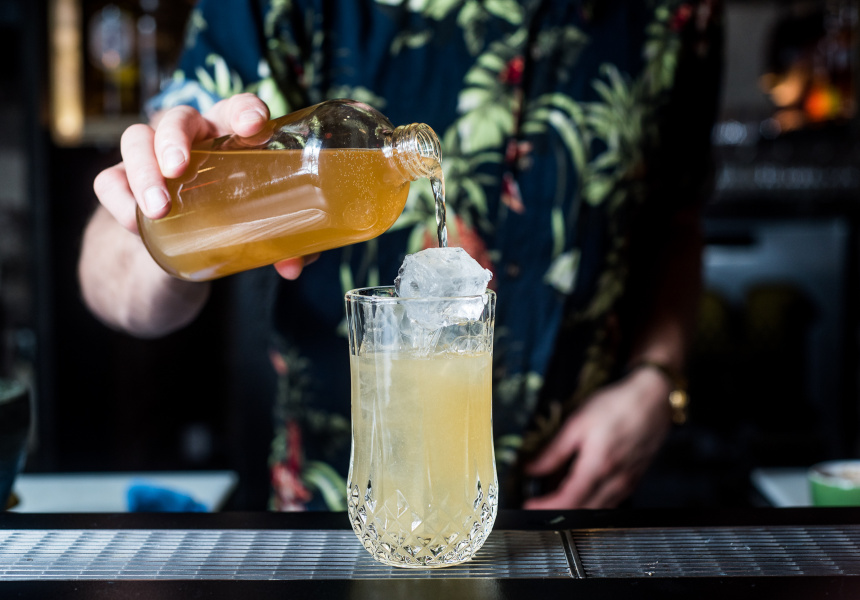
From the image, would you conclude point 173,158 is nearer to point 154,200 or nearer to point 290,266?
point 154,200

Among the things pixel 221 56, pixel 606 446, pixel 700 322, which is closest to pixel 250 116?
pixel 221 56

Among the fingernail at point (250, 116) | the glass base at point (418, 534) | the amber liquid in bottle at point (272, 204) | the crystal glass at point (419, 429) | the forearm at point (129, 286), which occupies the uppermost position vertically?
the fingernail at point (250, 116)

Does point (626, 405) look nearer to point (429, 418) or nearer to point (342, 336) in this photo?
point (342, 336)

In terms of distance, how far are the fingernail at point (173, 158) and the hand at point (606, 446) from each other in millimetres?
813

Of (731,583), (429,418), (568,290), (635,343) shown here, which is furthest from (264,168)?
(635,343)

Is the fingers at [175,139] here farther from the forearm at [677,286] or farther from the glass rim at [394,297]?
the forearm at [677,286]

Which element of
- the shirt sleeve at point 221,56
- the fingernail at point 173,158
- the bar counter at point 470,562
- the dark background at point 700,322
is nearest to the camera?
the bar counter at point 470,562

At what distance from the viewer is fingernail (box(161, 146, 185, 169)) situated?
2.50 ft

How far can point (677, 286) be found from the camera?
1.56m

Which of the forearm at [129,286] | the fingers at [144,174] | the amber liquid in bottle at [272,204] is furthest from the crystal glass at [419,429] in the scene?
the forearm at [129,286]

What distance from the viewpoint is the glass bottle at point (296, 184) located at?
0.79 metres

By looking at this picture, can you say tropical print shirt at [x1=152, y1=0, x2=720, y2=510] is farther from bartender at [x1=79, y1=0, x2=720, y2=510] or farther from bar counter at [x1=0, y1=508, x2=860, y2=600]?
bar counter at [x1=0, y1=508, x2=860, y2=600]

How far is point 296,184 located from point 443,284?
0.58 feet

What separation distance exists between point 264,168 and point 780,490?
87cm
